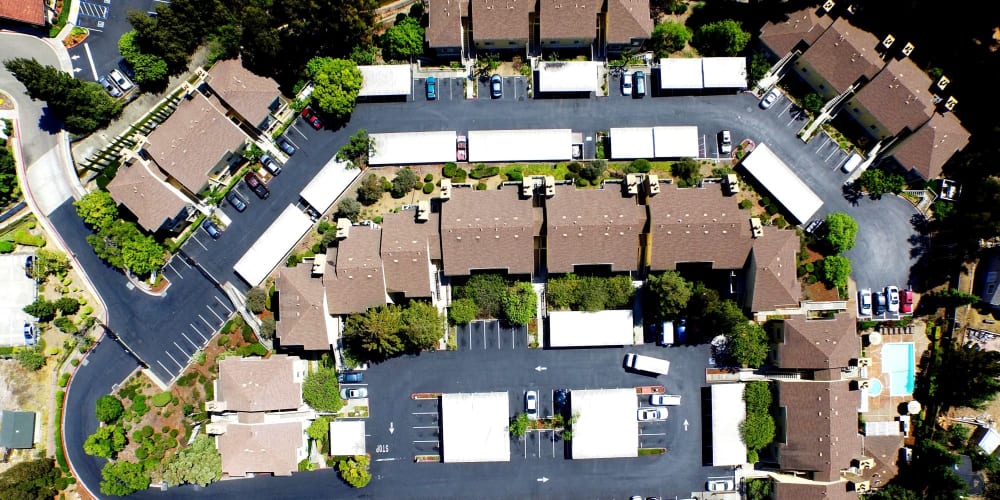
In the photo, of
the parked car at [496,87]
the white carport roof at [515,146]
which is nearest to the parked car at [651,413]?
the white carport roof at [515,146]

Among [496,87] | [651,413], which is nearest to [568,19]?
[496,87]

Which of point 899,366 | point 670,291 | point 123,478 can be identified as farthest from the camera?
point 899,366

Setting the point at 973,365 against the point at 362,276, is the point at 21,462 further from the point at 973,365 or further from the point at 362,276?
the point at 973,365

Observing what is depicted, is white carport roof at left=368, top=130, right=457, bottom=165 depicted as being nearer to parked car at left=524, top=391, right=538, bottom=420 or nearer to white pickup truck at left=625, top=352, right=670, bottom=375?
parked car at left=524, top=391, right=538, bottom=420

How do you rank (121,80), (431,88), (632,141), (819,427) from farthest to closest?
1. (431,88)
2. (121,80)
3. (632,141)
4. (819,427)

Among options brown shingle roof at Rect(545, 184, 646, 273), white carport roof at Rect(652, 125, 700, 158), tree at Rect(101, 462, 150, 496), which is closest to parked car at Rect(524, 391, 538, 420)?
brown shingle roof at Rect(545, 184, 646, 273)

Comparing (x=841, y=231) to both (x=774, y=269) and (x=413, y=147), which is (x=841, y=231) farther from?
(x=413, y=147)

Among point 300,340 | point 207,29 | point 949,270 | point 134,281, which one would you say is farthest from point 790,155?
point 134,281

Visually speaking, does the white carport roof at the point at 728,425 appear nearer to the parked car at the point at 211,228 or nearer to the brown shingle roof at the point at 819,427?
the brown shingle roof at the point at 819,427
